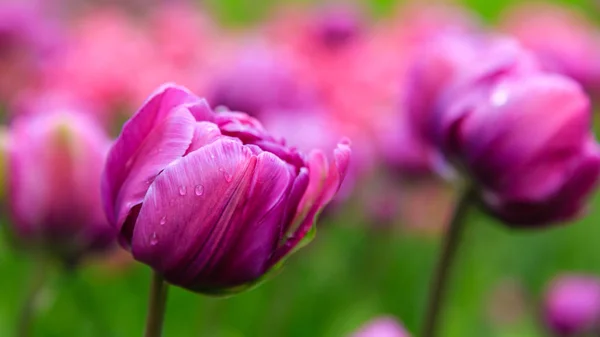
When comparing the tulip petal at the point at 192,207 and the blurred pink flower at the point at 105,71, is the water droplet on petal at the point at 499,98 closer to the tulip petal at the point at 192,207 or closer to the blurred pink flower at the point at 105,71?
the tulip petal at the point at 192,207

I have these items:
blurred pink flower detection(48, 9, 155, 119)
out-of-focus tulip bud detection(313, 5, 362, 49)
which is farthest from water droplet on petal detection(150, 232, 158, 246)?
out-of-focus tulip bud detection(313, 5, 362, 49)

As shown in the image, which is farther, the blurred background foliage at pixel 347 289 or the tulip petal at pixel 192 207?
the blurred background foliage at pixel 347 289

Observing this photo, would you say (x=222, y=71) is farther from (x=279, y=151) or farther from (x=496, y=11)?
(x=496, y=11)

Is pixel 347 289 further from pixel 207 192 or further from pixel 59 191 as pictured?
pixel 207 192

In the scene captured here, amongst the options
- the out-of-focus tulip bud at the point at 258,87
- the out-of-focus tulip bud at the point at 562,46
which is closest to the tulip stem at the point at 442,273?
the out-of-focus tulip bud at the point at 258,87

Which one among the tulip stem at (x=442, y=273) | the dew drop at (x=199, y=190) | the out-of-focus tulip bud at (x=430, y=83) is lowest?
the tulip stem at (x=442, y=273)

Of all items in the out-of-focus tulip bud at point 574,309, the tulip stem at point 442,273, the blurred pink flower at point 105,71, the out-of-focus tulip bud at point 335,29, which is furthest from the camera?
the out-of-focus tulip bud at point 335,29

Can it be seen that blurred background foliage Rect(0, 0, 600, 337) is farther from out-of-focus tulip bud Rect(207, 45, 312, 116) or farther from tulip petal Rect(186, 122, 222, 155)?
tulip petal Rect(186, 122, 222, 155)

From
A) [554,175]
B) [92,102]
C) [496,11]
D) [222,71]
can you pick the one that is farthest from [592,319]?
[496,11]

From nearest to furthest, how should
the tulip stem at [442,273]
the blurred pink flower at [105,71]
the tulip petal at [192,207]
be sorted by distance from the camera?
1. the tulip petal at [192,207]
2. the tulip stem at [442,273]
3. the blurred pink flower at [105,71]
